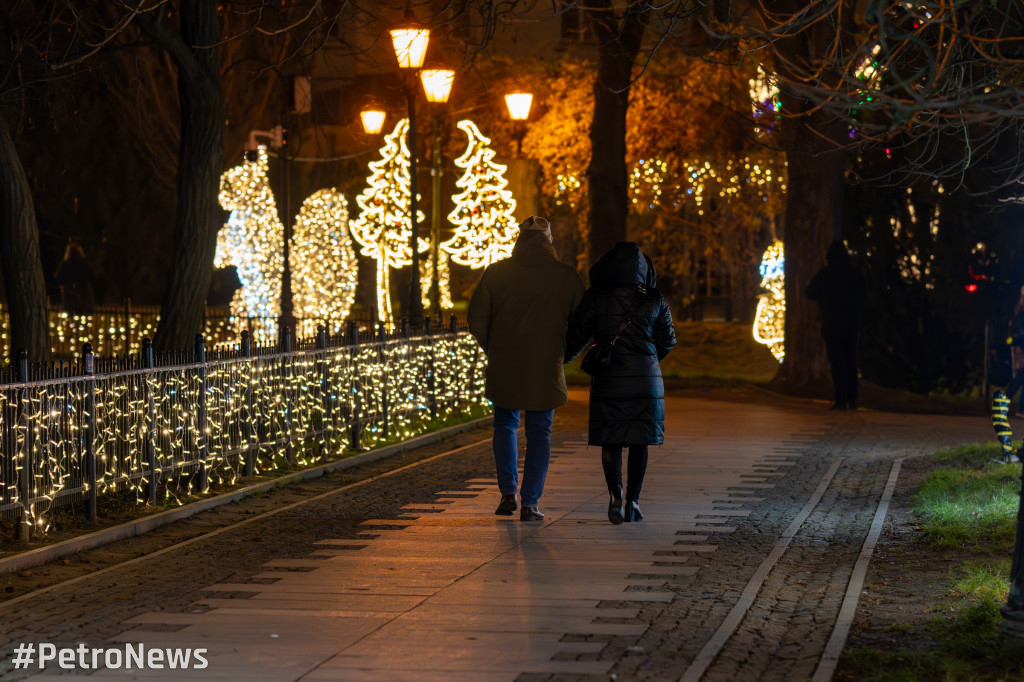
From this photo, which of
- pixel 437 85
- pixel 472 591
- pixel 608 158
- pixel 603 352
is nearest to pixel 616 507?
pixel 603 352

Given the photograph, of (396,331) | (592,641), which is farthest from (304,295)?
(592,641)

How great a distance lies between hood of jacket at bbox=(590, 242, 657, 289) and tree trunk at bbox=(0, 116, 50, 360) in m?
9.89

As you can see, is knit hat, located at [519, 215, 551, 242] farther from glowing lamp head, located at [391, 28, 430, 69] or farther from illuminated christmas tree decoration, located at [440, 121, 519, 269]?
illuminated christmas tree decoration, located at [440, 121, 519, 269]

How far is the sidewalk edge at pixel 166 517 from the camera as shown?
944 cm

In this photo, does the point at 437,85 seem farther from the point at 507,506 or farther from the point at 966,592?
the point at 966,592

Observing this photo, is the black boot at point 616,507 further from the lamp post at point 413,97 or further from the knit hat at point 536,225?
the lamp post at point 413,97

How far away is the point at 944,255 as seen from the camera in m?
22.0

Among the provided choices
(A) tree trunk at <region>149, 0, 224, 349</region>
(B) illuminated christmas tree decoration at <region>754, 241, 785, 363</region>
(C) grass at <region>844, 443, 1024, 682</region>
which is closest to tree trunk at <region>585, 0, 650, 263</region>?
(B) illuminated christmas tree decoration at <region>754, 241, 785, 363</region>

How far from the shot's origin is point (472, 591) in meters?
8.23

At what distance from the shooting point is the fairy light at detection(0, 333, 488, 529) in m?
10.3

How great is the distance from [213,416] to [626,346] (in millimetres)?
4310

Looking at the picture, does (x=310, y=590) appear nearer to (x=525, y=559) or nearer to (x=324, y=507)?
(x=525, y=559)

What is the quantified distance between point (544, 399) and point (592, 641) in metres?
3.50

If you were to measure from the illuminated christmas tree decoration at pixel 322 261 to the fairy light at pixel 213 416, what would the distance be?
13.6 metres
